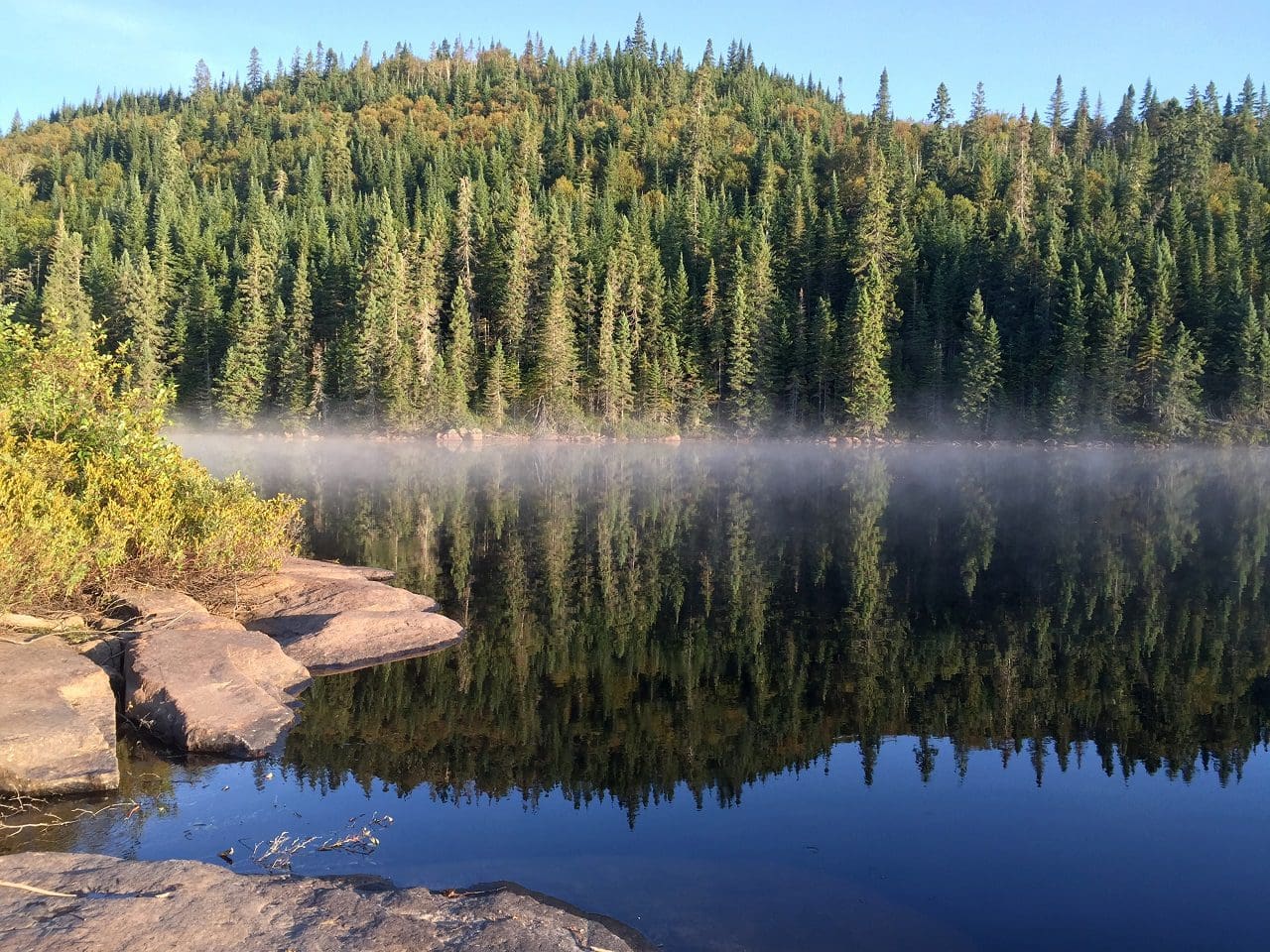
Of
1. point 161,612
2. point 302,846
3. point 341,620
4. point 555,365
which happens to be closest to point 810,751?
point 302,846

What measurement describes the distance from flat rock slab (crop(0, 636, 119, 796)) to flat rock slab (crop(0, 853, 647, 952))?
8.71 feet

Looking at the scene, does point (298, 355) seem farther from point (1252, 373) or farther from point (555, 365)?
point (1252, 373)

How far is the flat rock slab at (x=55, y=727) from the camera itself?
1041 centimetres

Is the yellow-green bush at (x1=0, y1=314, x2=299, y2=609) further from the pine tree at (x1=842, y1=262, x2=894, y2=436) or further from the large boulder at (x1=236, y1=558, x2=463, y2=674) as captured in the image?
the pine tree at (x1=842, y1=262, x2=894, y2=436)

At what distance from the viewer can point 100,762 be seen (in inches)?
424

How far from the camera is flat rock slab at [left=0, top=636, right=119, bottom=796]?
10406 millimetres

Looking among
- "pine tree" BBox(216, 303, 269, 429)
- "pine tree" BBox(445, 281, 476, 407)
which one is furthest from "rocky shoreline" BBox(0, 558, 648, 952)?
"pine tree" BBox(216, 303, 269, 429)

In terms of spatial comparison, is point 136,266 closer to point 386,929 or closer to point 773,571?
point 773,571

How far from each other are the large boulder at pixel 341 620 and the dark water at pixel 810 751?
71 centimetres

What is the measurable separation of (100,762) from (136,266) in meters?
96.7

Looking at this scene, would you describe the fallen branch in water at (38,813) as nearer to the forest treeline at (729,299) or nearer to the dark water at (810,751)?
the dark water at (810,751)

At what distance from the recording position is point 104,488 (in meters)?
16.7

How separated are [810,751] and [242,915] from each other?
787 centimetres

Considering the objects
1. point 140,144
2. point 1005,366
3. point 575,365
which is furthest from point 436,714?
point 140,144
